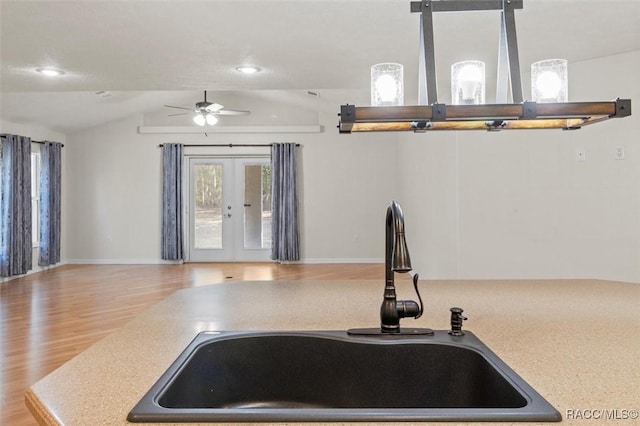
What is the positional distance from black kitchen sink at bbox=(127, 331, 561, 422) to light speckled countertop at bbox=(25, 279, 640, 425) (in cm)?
7

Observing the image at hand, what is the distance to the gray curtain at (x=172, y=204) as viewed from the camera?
8820 millimetres

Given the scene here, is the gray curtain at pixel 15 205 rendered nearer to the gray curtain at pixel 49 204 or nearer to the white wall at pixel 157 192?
the gray curtain at pixel 49 204

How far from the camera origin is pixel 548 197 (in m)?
4.03

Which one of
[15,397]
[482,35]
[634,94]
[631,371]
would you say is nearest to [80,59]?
[15,397]

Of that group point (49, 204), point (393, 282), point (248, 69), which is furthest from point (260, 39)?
point (49, 204)

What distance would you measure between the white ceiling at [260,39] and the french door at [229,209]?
15.9 feet

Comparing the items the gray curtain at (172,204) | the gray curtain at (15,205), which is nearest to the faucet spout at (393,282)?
the gray curtain at (15,205)

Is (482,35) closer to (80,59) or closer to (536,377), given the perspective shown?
(536,377)

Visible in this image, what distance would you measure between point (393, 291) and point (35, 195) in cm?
851

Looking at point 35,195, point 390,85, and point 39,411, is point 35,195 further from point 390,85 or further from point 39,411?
point 39,411

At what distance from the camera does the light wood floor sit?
347cm

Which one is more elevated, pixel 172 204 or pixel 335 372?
pixel 172 204

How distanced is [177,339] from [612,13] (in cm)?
282

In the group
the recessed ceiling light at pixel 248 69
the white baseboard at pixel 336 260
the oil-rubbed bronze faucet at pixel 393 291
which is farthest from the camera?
the white baseboard at pixel 336 260
